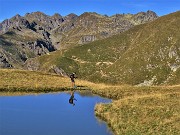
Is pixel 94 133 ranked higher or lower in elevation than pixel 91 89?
lower

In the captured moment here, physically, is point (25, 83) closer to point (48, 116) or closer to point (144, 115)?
point (48, 116)

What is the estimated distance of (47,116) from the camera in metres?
37.0

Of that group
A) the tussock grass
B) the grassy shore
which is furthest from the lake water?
the grassy shore

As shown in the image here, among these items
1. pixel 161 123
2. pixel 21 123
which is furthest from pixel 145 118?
pixel 21 123

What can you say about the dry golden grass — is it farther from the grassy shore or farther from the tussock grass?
the tussock grass

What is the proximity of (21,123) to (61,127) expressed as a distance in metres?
4.15

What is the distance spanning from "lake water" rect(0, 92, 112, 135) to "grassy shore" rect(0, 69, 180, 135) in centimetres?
181

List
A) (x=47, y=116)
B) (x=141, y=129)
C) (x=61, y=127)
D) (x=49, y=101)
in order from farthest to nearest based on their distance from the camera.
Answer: (x=49, y=101)
(x=47, y=116)
(x=61, y=127)
(x=141, y=129)

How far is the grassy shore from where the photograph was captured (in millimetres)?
30672

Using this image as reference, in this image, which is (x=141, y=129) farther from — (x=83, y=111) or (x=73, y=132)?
(x=83, y=111)

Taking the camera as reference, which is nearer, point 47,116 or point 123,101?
point 47,116

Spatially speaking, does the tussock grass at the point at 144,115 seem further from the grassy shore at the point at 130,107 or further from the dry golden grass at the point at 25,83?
the dry golden grass at the point at 25,83

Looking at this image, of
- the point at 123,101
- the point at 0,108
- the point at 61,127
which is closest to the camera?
the point at 61,127

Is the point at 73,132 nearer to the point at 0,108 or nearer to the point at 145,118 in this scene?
the point at 145,118
